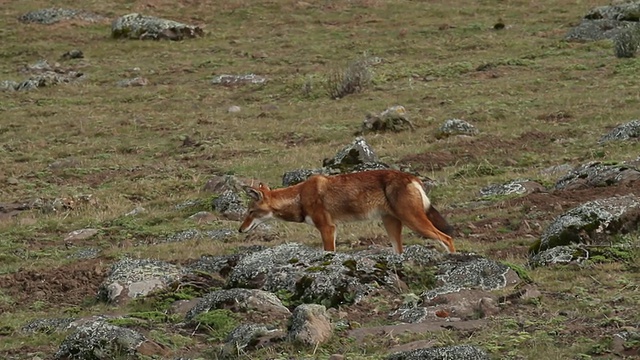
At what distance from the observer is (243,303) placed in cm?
1023

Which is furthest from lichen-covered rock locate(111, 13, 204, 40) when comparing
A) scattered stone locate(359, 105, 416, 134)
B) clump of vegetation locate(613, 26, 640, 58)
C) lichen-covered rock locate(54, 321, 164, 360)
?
lichen-covered rock locate(54, 321, 164, 360)

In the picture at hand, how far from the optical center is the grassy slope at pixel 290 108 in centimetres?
1620

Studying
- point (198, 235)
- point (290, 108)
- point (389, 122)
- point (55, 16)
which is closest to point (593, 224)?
point (198, 235)

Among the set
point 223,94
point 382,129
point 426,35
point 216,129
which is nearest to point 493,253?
point 382,129

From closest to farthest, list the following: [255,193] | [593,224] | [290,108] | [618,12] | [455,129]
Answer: [593,224] < [255,193] < [455,129] < [290,108] < [618,12]

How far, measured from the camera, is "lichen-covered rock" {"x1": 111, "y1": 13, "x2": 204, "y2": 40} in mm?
37938

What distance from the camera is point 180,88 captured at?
31109 mm

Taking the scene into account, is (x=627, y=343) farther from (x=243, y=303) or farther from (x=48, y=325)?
(x=48, y=325)

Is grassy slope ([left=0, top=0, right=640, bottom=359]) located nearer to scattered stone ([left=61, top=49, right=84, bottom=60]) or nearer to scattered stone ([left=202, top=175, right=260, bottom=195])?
scattered stone ([left=202, top=175, right=260, bottom=195])

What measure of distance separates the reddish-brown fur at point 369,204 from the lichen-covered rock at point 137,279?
83.9 inches

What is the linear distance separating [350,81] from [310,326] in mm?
20223

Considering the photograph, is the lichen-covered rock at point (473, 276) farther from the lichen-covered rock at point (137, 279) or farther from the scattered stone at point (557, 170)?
the scattered stone at point (557, 170)

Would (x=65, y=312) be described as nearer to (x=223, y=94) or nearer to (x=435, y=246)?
(x=435, y=246)

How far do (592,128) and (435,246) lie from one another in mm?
9922
